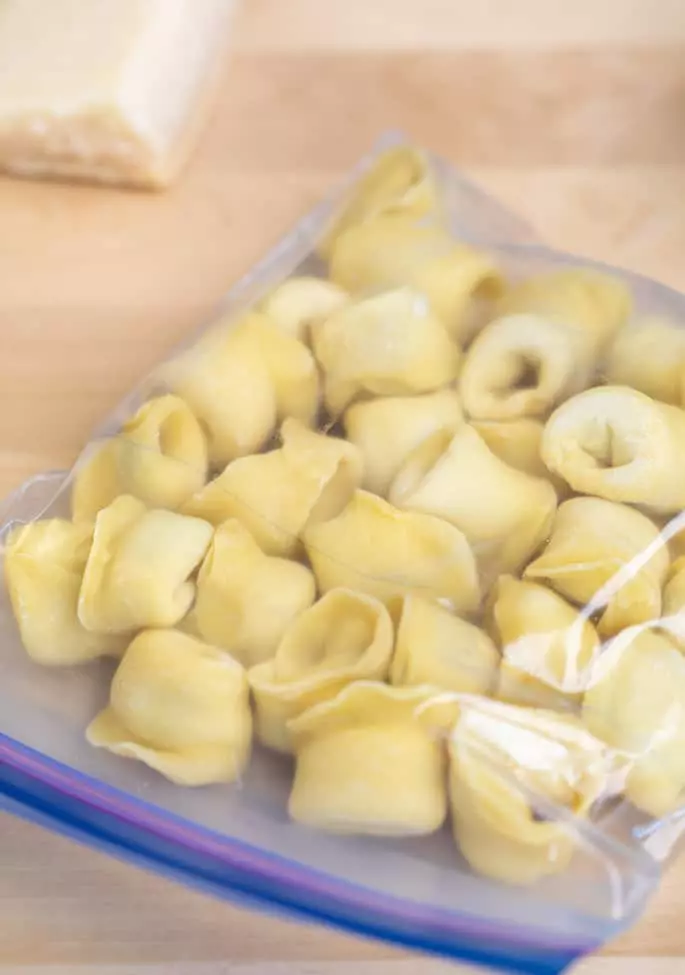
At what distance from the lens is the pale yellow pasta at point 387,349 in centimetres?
41

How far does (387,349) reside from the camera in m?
0.41

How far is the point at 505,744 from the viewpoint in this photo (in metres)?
0.34

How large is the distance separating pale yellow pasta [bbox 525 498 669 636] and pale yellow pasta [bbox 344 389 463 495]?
6cm

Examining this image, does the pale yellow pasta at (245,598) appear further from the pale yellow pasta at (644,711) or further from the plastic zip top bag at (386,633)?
the pale yellow pasta at (644,711)

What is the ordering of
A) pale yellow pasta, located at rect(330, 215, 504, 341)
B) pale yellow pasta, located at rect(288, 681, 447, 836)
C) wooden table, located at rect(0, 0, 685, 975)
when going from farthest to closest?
wooden table, located at rect(0, 0, 685, 975)
pale yellow pasta, located at rect(330, 215, 504, 341)
pale yellow pasta, located at rect(288, 681, 447, 836)

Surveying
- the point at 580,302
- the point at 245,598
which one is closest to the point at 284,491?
the point at 245,598

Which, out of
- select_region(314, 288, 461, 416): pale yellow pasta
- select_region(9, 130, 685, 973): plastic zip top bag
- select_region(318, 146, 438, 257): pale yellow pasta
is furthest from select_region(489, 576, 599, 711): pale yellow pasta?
select_region(318, 146, 438, 257): pale yellow pasta

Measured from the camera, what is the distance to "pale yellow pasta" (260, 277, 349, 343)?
1.44ft

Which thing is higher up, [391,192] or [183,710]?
[391,192]

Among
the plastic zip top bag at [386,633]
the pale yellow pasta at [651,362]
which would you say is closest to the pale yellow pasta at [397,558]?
the plastic zip top bag at [386,633]

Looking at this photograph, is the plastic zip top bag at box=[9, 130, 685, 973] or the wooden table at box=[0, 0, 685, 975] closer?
the plastic zip top bag at box=[9, 130, 685, 973]

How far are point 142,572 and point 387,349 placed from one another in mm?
128

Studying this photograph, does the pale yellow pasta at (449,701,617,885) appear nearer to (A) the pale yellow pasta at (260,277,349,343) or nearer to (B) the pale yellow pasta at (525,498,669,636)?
(B) the pale yellow pasta at (525,498,669,636)

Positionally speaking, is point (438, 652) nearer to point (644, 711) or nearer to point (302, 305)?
point (644, 711)
